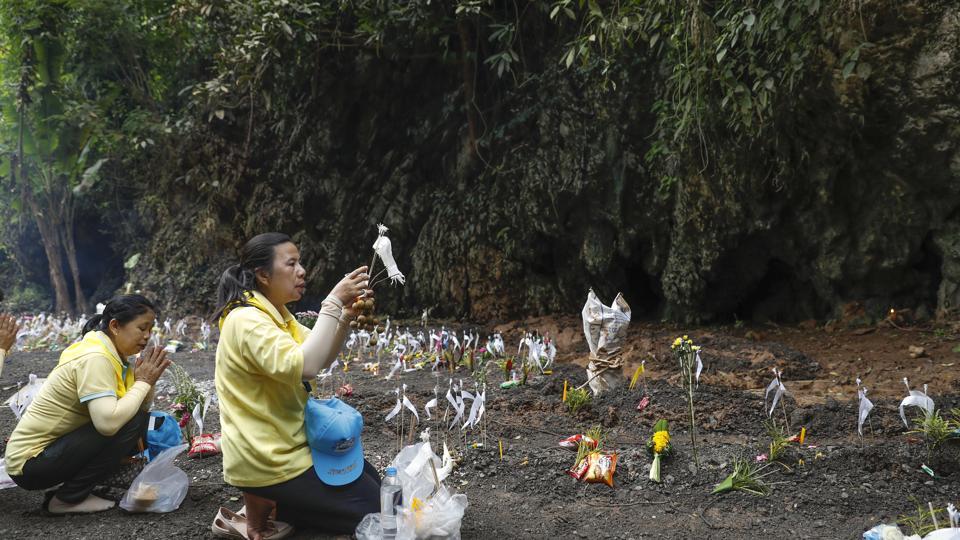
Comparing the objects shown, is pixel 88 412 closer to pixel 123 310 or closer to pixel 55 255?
pixel 123 310

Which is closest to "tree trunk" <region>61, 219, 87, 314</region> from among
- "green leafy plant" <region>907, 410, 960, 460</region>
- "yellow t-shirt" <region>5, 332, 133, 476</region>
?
"yellow t-shirt" <region>5, 332, 133, 476</region>

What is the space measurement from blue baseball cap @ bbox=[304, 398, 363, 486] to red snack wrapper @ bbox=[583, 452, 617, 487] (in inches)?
54.0

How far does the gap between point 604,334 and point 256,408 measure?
3.01 m

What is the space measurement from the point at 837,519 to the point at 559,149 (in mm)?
7232

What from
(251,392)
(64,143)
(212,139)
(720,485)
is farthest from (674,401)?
Result: (64,143)

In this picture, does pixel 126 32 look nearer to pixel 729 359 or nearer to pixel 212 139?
pixel 212 139

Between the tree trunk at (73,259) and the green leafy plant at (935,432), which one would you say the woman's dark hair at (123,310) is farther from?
the tree trunk at (73,259)

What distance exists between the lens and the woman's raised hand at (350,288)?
2531 millimetres

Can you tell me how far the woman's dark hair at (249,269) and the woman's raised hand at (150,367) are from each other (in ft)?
2.27

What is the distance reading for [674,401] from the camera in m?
4.75

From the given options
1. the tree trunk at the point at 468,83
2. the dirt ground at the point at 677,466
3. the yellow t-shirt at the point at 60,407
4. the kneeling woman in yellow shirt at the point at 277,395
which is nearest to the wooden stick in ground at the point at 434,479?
the kneeling woman in yellow shirt at the point at 277,395

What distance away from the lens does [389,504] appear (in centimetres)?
257

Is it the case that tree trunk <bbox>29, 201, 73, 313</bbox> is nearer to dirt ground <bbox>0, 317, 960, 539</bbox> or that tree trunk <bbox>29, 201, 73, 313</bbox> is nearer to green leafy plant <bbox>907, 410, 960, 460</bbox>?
dirt ground <bbox>0, 317, 960, 539</bbox>

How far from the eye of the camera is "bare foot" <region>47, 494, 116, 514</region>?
3.26 metres
